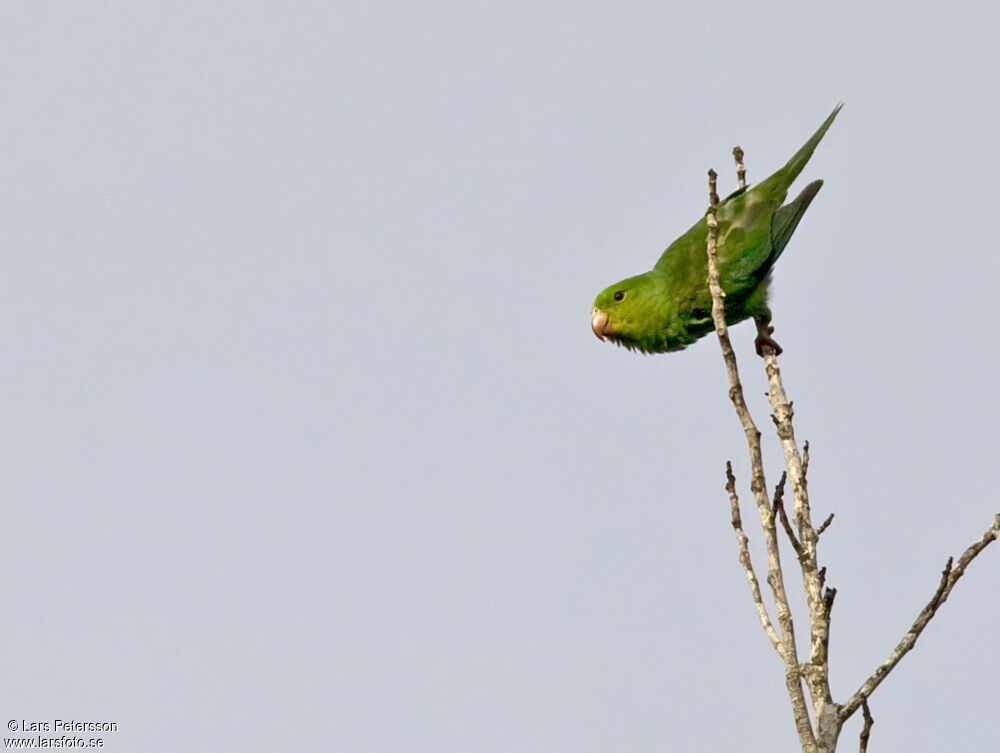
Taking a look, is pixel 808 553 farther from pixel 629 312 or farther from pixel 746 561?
pixel 629 312

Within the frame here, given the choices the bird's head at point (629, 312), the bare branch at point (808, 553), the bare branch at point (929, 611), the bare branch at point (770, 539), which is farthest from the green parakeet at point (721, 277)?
the bare branch at point (929, 611)

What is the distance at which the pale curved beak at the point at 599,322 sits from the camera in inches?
452

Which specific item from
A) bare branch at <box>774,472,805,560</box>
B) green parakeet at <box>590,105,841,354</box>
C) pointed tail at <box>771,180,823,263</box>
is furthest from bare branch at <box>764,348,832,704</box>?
pointed tail at <box>771,180,823,263</box>

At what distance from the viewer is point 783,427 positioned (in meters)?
7.02

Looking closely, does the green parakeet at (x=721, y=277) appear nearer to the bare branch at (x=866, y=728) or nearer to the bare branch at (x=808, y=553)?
the bare branch at (x=808, y=553)

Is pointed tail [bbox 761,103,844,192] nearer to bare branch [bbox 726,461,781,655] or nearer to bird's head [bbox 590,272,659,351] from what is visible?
bird's head [bbox 590,272,659,351]

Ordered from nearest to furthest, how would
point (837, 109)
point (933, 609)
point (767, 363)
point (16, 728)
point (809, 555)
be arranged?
point (933, 609) → point (809, 555) → point (767, 363) → point (16, 728) → point (837, 109)

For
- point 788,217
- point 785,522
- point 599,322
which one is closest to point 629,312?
point 599,322

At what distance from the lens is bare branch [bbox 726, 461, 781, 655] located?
5.97 meters

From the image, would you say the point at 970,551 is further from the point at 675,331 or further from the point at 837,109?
the point at 837,109

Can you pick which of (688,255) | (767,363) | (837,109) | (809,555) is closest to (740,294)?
(688,255)

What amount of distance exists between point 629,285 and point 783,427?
4.56m

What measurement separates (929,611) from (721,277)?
5852 mm

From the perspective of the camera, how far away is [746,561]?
6172 millimetres
